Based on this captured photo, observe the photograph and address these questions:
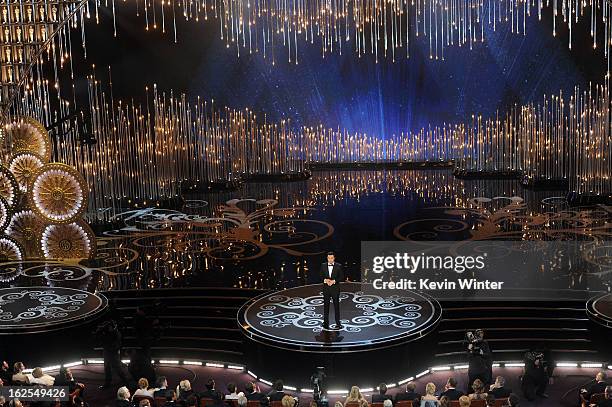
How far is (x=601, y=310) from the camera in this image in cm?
1000

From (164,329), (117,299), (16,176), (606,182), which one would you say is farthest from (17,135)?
(606,182)

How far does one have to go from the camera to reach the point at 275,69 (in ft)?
66.2

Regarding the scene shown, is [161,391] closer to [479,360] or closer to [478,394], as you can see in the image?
[478,394]

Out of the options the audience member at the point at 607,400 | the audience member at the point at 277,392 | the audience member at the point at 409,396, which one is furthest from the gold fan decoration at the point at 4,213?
the audience member at the point at 607,400

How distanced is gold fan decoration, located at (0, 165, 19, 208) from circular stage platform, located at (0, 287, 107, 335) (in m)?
2.02

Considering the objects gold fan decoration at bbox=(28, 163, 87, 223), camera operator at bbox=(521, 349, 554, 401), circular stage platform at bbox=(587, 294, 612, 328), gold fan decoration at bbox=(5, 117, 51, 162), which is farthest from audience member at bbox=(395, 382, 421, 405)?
gold fan decoration at bbox=(5, 117, 51, 162)

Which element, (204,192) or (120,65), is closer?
(204,192)

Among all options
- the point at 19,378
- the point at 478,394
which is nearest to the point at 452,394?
the point at 478,394

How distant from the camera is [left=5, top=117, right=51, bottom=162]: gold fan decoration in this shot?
534 inches

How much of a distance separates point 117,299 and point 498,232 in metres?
5.81

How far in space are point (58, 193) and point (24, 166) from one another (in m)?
0.85

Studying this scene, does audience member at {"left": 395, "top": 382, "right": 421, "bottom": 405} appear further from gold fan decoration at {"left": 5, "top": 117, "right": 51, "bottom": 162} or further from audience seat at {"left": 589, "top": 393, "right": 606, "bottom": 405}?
gold fan decoration at {"left": 5, "top": 117, "right": 51, "bottom": 162}

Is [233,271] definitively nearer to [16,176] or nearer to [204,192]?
[16,176]

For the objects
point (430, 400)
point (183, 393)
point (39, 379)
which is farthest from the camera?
point (39, 379)
